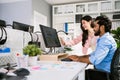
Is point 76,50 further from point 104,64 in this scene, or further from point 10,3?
point 10,3

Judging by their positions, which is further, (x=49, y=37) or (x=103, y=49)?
(x=49, y=37)

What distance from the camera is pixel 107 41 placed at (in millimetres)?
1609

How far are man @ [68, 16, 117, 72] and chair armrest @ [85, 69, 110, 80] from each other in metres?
0.09

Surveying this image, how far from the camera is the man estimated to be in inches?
61.7

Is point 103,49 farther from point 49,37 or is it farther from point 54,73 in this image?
point 49,37

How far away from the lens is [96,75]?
1.57 meters

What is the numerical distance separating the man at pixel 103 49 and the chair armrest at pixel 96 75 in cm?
9

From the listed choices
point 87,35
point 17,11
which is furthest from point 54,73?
point 17,11

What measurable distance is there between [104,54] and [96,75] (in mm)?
218

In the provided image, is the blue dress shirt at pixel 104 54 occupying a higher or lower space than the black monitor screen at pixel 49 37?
lower

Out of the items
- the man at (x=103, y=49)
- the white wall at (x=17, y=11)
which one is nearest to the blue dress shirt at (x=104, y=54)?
the man at (x=103, y=49)

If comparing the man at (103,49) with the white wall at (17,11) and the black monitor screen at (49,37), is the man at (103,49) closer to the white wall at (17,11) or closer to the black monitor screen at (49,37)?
the black monitor screen at (49,37)

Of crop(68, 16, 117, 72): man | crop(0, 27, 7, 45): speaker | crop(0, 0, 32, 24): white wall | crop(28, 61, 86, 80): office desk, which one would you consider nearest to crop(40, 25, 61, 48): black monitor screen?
crop(68, 16, 117, 72): man

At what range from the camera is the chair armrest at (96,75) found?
1517mm
